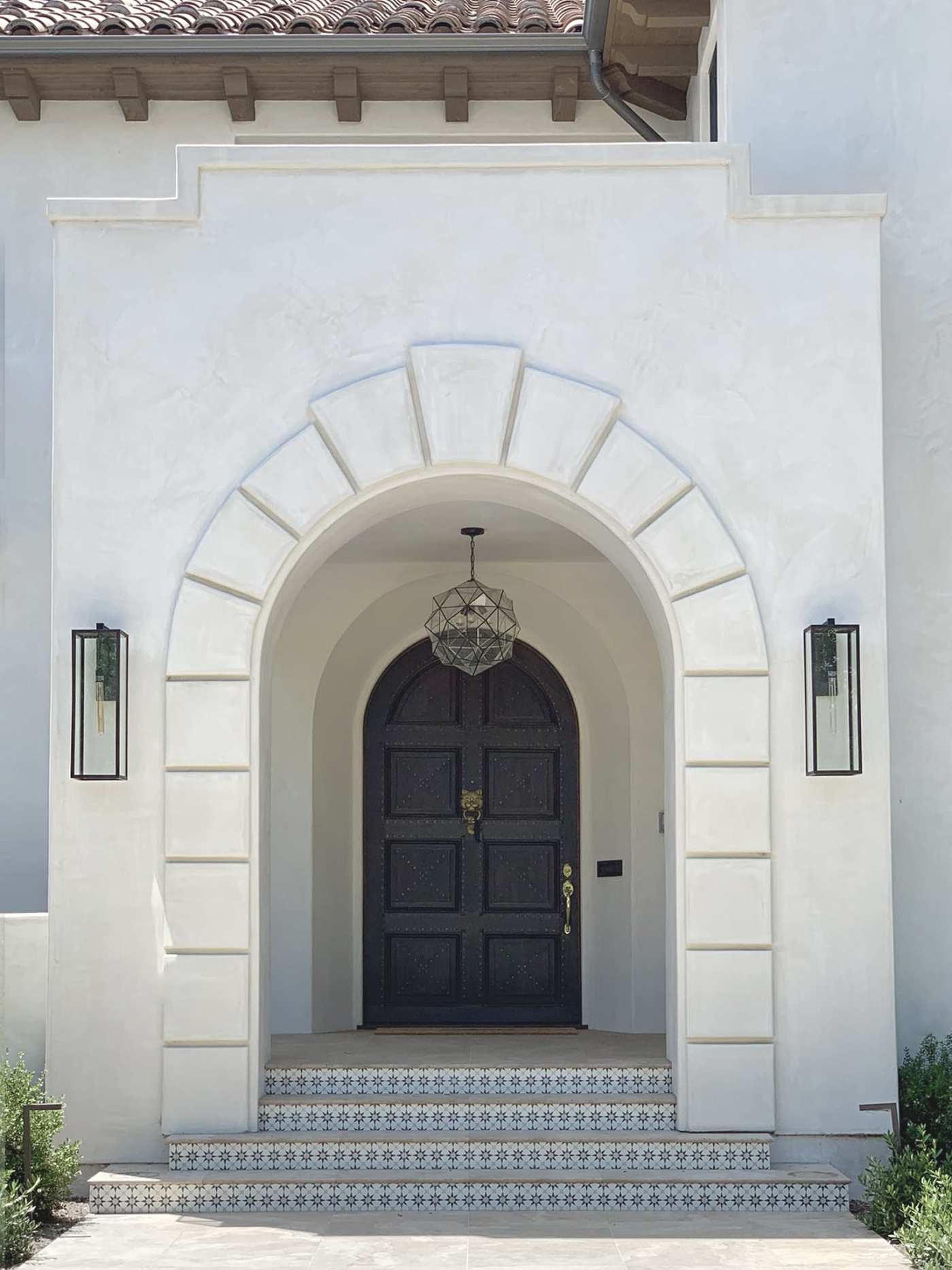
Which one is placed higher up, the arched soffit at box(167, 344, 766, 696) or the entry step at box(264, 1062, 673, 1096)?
the arched soffit at box(167, 344, 766, 696)

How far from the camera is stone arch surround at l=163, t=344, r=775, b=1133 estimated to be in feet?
25.1

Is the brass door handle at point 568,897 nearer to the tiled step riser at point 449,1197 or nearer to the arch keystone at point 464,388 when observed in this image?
the tiled step riser at point 449,1197

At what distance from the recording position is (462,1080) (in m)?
7.95

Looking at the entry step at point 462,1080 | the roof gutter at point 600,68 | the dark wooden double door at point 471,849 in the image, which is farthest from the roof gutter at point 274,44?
the entry step at point 462,1080

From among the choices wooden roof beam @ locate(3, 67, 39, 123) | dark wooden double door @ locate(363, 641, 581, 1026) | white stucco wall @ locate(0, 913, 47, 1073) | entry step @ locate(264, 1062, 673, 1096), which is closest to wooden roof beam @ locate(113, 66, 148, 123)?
wooden roof beam @ locate(3, 67, 39, 123)

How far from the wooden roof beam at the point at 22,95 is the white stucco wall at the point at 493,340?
3.08 m

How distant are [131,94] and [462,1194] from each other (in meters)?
7.68

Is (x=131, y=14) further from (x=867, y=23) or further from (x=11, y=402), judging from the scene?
(x=867, y=23)

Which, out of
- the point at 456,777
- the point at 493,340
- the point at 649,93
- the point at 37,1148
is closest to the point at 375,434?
the point at 493,340

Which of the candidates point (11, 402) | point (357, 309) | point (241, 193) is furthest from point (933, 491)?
point (11, 402)

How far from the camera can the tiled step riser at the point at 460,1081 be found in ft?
26.0

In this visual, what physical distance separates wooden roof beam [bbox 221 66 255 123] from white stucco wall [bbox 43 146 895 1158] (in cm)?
287

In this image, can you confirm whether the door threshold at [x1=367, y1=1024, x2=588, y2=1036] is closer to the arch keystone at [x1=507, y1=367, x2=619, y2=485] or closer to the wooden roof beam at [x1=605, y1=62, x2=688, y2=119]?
the arch keystone at [x1=507, y1=367, x2=619, y2=485]

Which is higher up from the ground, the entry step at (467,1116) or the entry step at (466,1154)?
the entry step at (467,1116)
